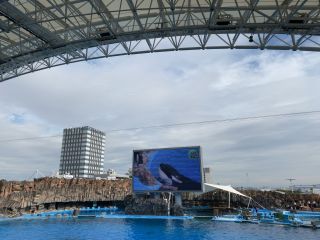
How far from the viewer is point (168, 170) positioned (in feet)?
165

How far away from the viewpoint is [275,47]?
51.2 ft

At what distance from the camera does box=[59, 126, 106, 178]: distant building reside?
467ft

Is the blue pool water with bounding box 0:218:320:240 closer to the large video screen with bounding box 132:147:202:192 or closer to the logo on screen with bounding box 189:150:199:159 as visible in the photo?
the large video screen with bounding box 132:147:202:192

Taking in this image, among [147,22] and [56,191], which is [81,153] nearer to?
[56,191]

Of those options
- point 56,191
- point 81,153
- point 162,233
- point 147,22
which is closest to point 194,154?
point 162,233

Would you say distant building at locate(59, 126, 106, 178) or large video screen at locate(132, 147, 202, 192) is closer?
large video screen at locate(132, 147, 202, 192)

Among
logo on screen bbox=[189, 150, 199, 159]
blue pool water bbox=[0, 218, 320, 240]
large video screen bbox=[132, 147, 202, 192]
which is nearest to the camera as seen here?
blue pool water bbox=[0, 218, 320, 240]

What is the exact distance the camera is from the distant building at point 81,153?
142 metres

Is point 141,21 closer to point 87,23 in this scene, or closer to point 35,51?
point 87,23

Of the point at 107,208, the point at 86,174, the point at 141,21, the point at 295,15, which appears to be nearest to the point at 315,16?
the point at 295,15

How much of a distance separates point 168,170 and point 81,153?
334 ft

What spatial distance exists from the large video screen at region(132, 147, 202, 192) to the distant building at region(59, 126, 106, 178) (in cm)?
9480

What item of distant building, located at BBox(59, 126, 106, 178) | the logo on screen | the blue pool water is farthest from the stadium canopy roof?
distant building, located at BBox(59, 126, 106, 178)

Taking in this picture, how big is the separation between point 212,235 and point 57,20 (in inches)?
903
